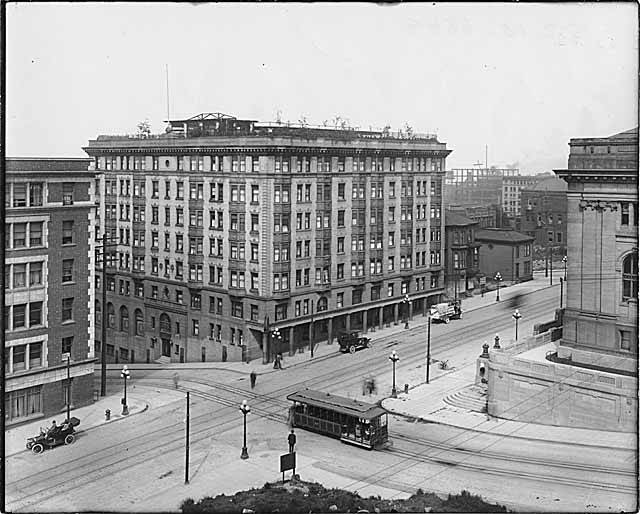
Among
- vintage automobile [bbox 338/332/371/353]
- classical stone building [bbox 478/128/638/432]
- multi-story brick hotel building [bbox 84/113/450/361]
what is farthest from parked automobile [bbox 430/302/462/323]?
classical stone building [bbox 478/128/638/432]

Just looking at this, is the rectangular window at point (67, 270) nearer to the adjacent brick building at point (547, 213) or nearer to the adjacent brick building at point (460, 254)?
the adjacent brick building at point (460, 254)

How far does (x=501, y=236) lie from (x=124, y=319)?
34909 millimetres

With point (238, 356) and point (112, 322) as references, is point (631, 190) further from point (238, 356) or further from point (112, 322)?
→ point (112, 322)

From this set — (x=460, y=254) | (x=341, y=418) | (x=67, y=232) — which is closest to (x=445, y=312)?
(x=460, y=254)

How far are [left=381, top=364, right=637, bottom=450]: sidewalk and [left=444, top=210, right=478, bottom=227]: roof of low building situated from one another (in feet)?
82.4

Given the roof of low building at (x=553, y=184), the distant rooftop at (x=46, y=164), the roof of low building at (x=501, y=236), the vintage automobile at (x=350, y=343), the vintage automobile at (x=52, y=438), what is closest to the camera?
the vintage automobile at (x=52, y=438)

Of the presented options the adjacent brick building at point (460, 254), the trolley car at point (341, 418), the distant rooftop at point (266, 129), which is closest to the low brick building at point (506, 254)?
the adjacent brick building at point (460, 254)

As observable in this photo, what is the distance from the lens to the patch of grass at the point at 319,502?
25750 mm

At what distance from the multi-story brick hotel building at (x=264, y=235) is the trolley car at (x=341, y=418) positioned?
1140 cm

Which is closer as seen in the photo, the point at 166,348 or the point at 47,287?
the point at 47,287

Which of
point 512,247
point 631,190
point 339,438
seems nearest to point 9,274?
point 339,438

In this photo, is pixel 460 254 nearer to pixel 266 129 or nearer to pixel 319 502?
pixel 266 129

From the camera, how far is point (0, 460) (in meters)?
27.4

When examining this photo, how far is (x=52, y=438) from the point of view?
1307 inches
